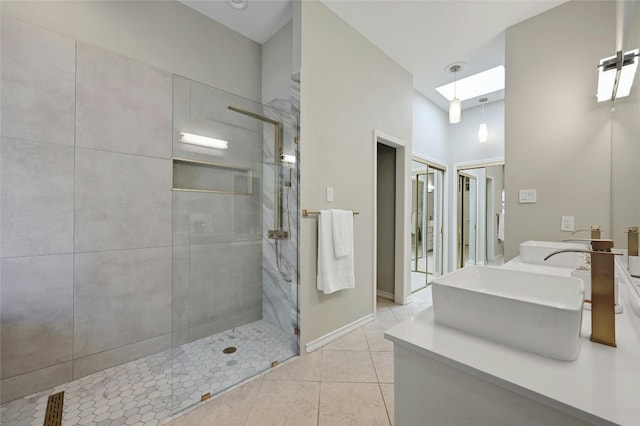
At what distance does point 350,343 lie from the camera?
2.28 m

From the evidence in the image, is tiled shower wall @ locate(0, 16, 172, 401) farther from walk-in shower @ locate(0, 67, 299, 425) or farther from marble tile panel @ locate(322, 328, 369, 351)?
marble tile panel @ locate(322, 328, 369, 351)

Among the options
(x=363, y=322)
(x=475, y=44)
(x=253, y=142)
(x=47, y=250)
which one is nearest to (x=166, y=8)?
(x=253, y=142)

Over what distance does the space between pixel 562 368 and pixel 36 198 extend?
261cm

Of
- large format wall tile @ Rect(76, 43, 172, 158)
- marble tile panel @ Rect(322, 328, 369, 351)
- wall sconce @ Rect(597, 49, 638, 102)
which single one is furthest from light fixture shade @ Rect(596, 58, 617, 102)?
large format wall tile @ Rect(76, 43, 172, 158)

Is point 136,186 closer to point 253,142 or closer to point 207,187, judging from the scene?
point 207,187

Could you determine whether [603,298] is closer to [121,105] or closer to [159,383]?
[159,383]

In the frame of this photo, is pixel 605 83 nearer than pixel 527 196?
Yes

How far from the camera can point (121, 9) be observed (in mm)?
1887

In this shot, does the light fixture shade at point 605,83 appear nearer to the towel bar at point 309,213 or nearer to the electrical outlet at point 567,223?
the electrical outlet at point 567,223

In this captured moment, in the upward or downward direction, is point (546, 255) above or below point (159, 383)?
above

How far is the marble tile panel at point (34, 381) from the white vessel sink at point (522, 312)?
2.35 metres

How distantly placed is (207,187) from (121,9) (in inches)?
56.1

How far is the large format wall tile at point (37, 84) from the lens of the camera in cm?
152

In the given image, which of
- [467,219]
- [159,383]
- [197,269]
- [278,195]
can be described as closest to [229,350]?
[159,383]
